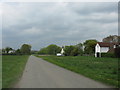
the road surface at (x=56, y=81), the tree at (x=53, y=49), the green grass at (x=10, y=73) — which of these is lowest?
the green grass at (x=10, y=73)

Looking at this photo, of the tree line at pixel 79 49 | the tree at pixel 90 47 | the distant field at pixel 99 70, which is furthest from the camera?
the tree line at pixel 79 49

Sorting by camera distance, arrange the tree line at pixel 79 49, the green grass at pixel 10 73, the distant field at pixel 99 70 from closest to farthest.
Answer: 1. the green grass at pixel 10 73
2. the distant field at pixel 99 70
3. the tree line at pixel 79 49

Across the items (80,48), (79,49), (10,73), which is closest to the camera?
(10,73)

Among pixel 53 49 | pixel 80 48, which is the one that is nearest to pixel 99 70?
pixel 80 48

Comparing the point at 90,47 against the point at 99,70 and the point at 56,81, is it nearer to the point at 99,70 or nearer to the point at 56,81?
the point at 99,70

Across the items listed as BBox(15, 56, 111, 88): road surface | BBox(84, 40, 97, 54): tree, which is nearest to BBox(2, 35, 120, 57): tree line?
BBox(84, 40, 97, 54): tree

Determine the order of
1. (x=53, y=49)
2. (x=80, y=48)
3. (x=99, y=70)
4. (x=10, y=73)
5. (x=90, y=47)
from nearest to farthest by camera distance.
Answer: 1. (x=10, y=73)
2. (x=99, y=70)
3. (x=90, y=47)
4. (x=80, y=48)
5. (x=53, y=49)

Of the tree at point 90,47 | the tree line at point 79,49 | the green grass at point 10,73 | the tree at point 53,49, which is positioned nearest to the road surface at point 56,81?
the green grass at point 10,73

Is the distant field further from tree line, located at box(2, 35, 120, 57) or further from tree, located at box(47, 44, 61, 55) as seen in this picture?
→ tree, located at box(47, 44, 61, 55)

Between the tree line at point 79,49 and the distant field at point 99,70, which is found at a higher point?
the tree line at point 79,49

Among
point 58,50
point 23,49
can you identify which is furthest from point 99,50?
point 23,49

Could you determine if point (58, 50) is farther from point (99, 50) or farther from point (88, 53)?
point (99, 50)

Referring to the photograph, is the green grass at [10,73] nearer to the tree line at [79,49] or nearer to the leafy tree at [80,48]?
the tree line at [79,49]

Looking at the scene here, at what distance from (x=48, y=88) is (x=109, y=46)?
213 ft
